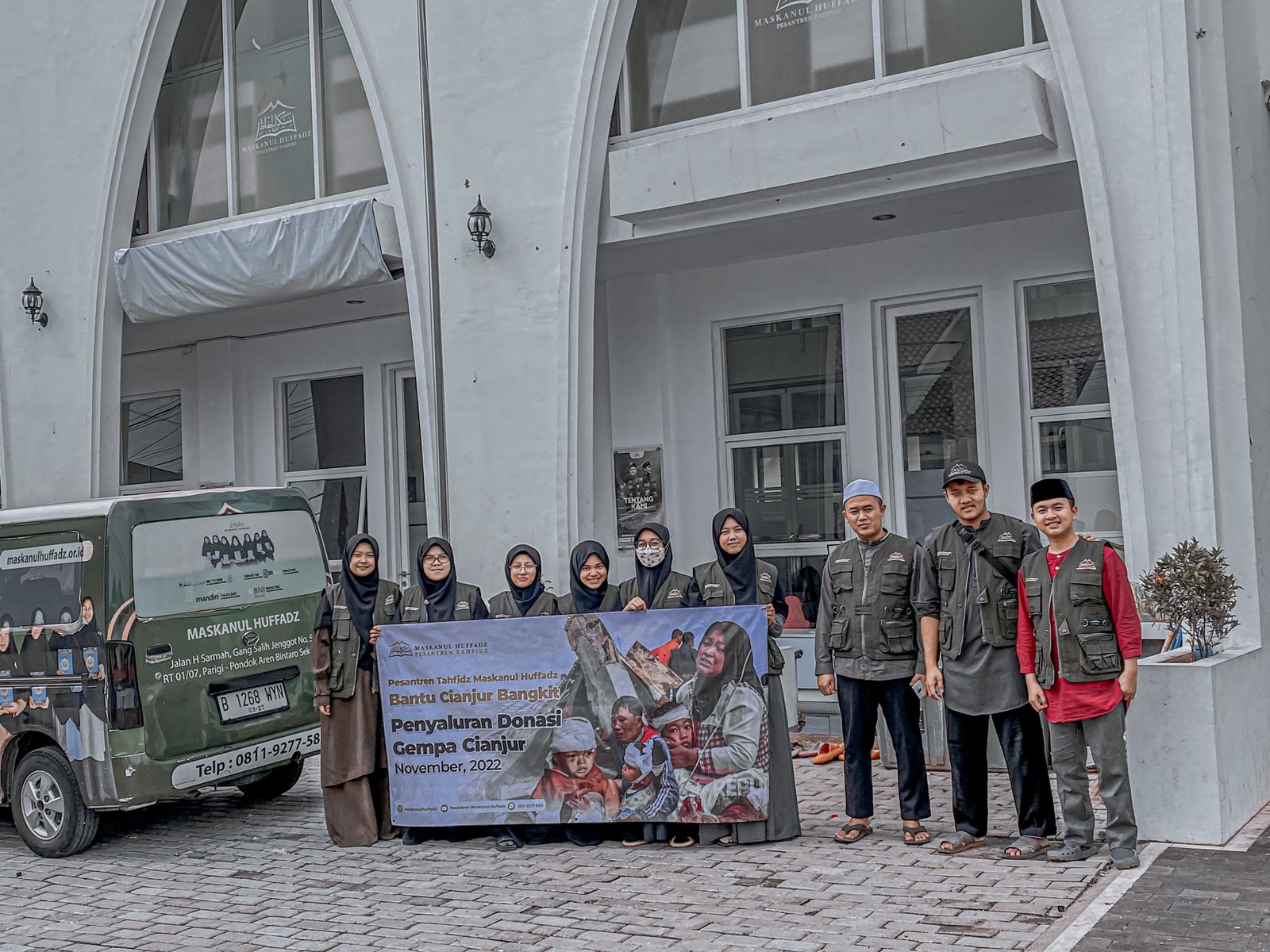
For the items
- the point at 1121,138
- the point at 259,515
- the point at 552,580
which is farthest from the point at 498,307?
the point at 1121,138

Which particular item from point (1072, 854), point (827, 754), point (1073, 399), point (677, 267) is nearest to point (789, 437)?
point (677, 267)

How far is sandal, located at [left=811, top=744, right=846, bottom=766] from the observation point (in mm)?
9086

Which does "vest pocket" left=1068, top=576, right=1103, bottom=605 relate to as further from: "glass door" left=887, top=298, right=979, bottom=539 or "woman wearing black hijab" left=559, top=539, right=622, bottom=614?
"glass door" left=887, top=298, right=979, bottom=539

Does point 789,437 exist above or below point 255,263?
below

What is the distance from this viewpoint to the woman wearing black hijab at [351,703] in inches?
293

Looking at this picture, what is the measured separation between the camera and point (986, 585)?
6.46 metres

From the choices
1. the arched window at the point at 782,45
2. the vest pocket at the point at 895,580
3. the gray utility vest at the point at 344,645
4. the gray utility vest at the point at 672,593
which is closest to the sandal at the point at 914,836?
the vest pocket at the point at 895,580

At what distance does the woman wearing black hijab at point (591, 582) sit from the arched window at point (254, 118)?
18.5ft

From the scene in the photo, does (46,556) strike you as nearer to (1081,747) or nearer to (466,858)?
(466,858)

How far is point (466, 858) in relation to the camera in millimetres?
6988

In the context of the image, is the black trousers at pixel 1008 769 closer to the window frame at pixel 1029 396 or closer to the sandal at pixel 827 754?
the sandal at pixel 827 754

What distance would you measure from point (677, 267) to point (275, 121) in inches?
167

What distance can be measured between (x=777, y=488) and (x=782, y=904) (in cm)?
564

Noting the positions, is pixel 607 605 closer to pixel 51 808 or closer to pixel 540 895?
pixel 540 895
